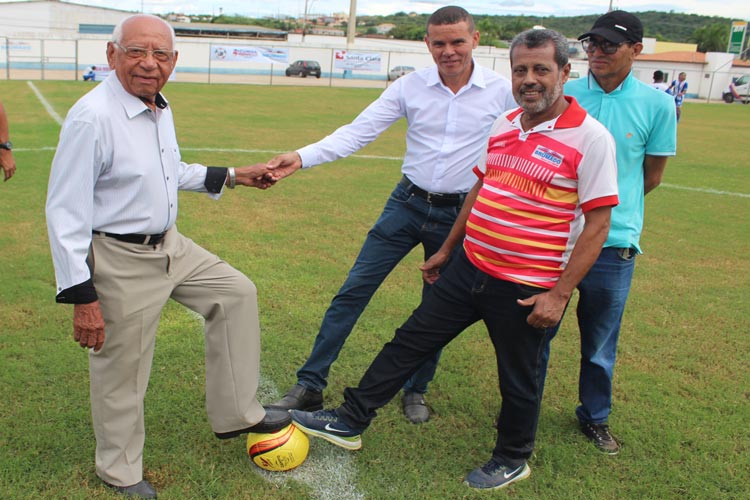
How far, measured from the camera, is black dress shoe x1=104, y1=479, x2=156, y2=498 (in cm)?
343

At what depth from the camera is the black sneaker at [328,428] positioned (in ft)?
12.8

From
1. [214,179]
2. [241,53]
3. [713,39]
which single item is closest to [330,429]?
[214,179]

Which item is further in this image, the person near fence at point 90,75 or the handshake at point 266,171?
the person near fence at point 90,75

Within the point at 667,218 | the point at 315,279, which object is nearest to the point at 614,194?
the point at 315,279

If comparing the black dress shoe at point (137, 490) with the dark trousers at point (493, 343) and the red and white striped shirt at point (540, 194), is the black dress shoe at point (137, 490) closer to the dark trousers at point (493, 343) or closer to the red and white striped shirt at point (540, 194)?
the dark trousers at point (493, 343)

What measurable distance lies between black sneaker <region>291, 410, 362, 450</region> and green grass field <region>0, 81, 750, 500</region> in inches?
4.4

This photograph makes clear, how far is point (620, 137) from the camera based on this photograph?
3.81 metres

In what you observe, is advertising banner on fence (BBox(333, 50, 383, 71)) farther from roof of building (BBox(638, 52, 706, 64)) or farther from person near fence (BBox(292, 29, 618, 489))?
person near fence (BBox(292, 29, 618, 489))

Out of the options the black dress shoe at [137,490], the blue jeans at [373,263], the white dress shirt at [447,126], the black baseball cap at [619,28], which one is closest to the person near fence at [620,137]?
the black baseball cap at [619,28]

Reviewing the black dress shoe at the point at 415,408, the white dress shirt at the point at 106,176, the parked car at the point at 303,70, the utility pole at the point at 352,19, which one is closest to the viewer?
the white dress shirt at the point at 106,176

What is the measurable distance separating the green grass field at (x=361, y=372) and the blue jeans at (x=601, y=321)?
0.26 m

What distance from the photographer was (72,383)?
4547 mm

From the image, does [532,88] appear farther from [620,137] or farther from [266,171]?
[266,171]

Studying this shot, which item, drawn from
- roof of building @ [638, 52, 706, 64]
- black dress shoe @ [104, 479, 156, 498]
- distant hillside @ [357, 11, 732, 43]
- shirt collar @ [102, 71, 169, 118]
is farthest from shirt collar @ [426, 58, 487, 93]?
distant hillside @ [357, 11, 732, 43]
